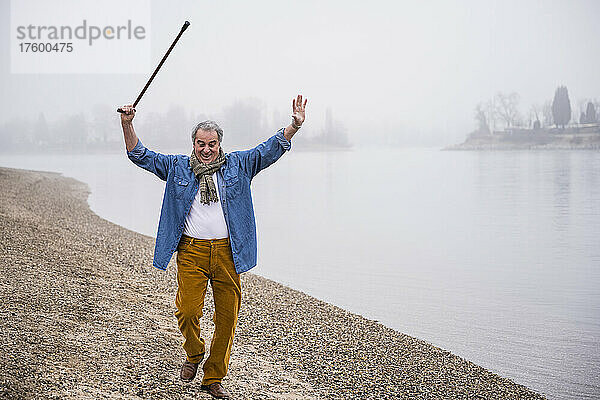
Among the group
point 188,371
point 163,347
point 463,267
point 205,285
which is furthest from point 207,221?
point 463,267

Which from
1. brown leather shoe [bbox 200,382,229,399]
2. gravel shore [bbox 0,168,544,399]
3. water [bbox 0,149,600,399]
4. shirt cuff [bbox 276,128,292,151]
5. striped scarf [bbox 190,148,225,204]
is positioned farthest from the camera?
water [bbox 0,149,600,399]

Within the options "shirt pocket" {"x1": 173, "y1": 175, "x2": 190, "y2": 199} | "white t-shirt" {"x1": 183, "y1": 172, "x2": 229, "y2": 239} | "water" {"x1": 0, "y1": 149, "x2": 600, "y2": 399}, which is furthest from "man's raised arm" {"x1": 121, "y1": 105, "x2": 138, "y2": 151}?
"water" {"x1": 0, "y1": 149, "x2": 600, "y2": 399}

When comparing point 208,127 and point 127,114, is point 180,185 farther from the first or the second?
point 127,114

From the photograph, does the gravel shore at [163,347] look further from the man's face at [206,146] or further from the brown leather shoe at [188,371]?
the man's face at [206,146]

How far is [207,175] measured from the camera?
4164 millimetres

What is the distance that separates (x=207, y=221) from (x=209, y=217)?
0.03 m

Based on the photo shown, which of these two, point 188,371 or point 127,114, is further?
point 188,371

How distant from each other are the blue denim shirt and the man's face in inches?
4.1

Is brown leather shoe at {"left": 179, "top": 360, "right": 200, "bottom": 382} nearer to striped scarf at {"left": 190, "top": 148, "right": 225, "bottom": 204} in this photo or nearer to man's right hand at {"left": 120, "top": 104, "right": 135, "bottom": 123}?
striped scarf at {"left": 190, "top": 148, "right": 225, "bottom": 204}

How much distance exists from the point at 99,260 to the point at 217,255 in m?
5.50

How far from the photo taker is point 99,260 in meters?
9.17

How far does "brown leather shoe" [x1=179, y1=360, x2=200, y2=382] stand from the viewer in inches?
183

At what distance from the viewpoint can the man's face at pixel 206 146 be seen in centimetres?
420

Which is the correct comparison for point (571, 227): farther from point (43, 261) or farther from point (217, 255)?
point (217, 255)
